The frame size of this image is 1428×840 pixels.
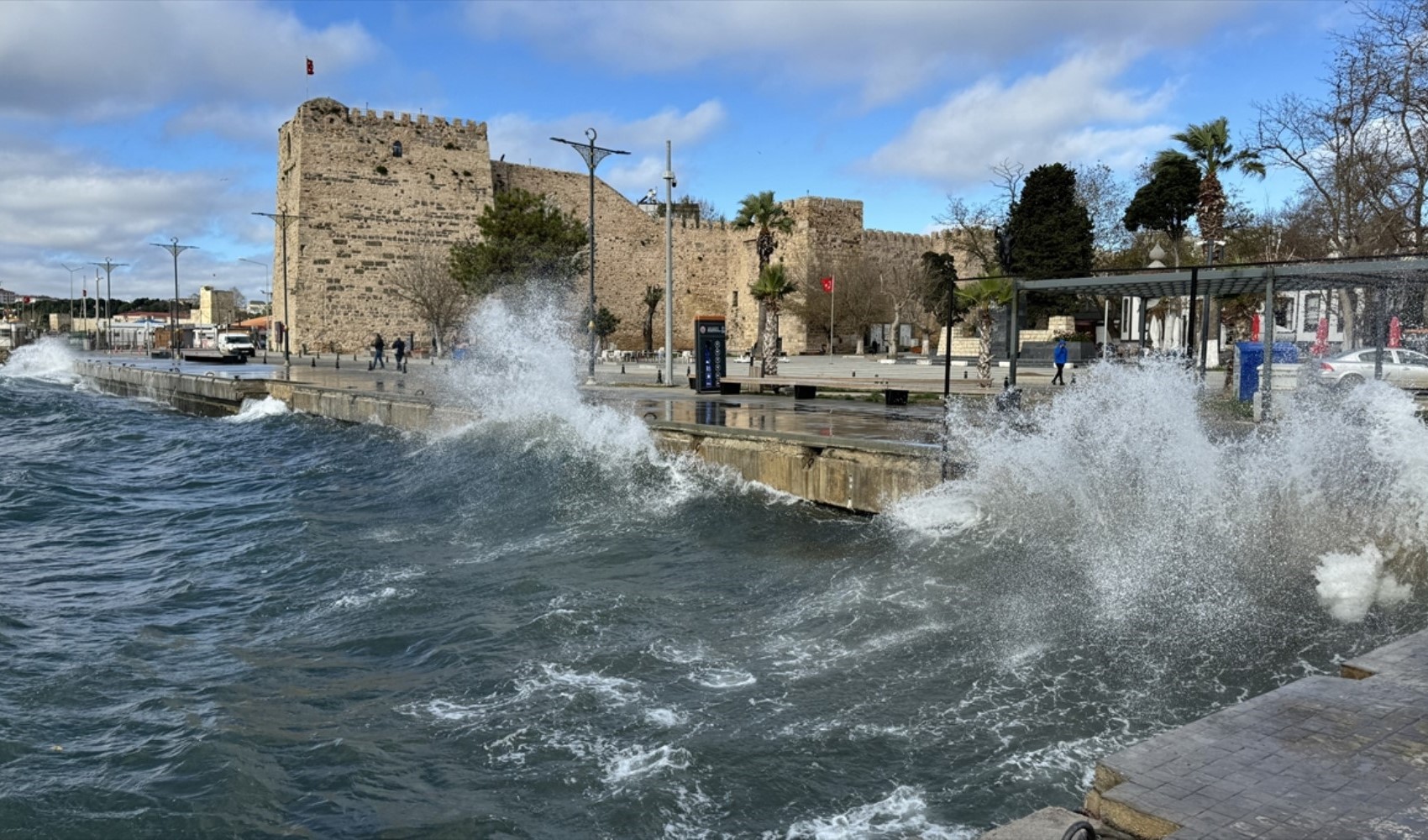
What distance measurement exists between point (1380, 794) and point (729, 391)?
19.5 meters

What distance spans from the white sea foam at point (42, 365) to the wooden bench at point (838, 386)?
113ft

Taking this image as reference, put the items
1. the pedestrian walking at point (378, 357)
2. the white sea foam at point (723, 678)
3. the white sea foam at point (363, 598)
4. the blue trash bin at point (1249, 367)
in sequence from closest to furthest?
the white sea foam at point (723, 678) < the white sea foam at point (363, 598) < the blue trash bin at point (1249, 367) < the pedestrian walking at point (378, 357)

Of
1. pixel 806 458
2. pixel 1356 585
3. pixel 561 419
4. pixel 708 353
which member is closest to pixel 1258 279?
pixel 806 458

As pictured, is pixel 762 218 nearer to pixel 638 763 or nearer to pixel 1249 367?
pixel 1249 367

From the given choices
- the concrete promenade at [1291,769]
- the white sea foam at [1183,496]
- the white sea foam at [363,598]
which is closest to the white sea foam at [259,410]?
the white sea foam at [363,598]

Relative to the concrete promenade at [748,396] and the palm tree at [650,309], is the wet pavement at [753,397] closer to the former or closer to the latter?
the concrete promenade at [748,396]

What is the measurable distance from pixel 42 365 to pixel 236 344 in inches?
365

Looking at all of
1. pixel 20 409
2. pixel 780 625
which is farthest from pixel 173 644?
pixel 20 409

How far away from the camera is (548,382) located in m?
19.1

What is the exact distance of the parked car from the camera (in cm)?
1805

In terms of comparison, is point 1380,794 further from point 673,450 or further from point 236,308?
point 236,308

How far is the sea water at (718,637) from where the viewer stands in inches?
193

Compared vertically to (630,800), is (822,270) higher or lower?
higher

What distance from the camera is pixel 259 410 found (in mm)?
25938
